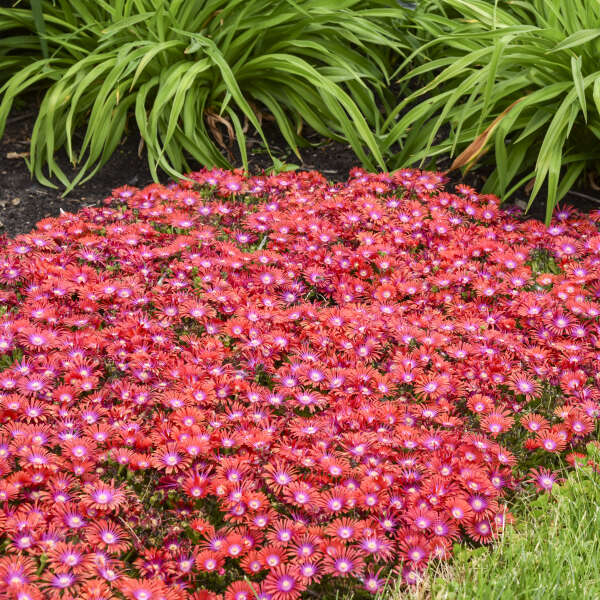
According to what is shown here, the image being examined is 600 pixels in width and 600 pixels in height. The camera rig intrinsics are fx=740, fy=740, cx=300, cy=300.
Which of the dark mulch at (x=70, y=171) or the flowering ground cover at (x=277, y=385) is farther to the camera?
the dark mulch at (x=70, y=171)

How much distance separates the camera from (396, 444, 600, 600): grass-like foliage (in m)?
1.89

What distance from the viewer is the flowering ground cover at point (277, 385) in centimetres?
197

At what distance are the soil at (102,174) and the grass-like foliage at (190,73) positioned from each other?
0.31 feet

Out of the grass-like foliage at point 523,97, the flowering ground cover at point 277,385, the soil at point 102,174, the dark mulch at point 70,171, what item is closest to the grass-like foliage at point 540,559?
the flowering ground cover at point 277,385

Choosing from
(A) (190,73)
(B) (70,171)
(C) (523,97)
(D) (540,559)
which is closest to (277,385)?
(D) (540,559)

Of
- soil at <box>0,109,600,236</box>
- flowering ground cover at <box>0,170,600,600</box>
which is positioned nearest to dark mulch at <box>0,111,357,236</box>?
soil at <box>0,109,600,236</box>

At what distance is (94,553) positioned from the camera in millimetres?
1889

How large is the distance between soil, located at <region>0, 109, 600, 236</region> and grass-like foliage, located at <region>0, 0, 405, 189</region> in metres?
0.09

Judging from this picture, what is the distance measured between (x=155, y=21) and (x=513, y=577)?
3641 millimetres

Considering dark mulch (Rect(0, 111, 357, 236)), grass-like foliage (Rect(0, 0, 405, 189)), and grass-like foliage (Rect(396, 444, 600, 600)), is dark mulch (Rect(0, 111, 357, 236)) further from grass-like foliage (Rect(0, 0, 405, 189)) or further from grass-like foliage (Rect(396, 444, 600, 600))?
grass-like foliage (Rect(396, 444, 600, 600))

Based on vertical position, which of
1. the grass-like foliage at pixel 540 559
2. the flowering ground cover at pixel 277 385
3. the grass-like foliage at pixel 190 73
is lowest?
the grass-like foliage at pixel 540 559

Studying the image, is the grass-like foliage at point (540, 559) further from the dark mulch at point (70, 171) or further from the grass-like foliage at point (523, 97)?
the dark mulch at point (70, 171)

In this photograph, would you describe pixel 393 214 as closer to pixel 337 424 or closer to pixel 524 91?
pixel 524 91

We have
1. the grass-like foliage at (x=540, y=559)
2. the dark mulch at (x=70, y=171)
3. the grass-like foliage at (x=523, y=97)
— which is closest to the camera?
the grass-like foliage at (x=540, y=559)
